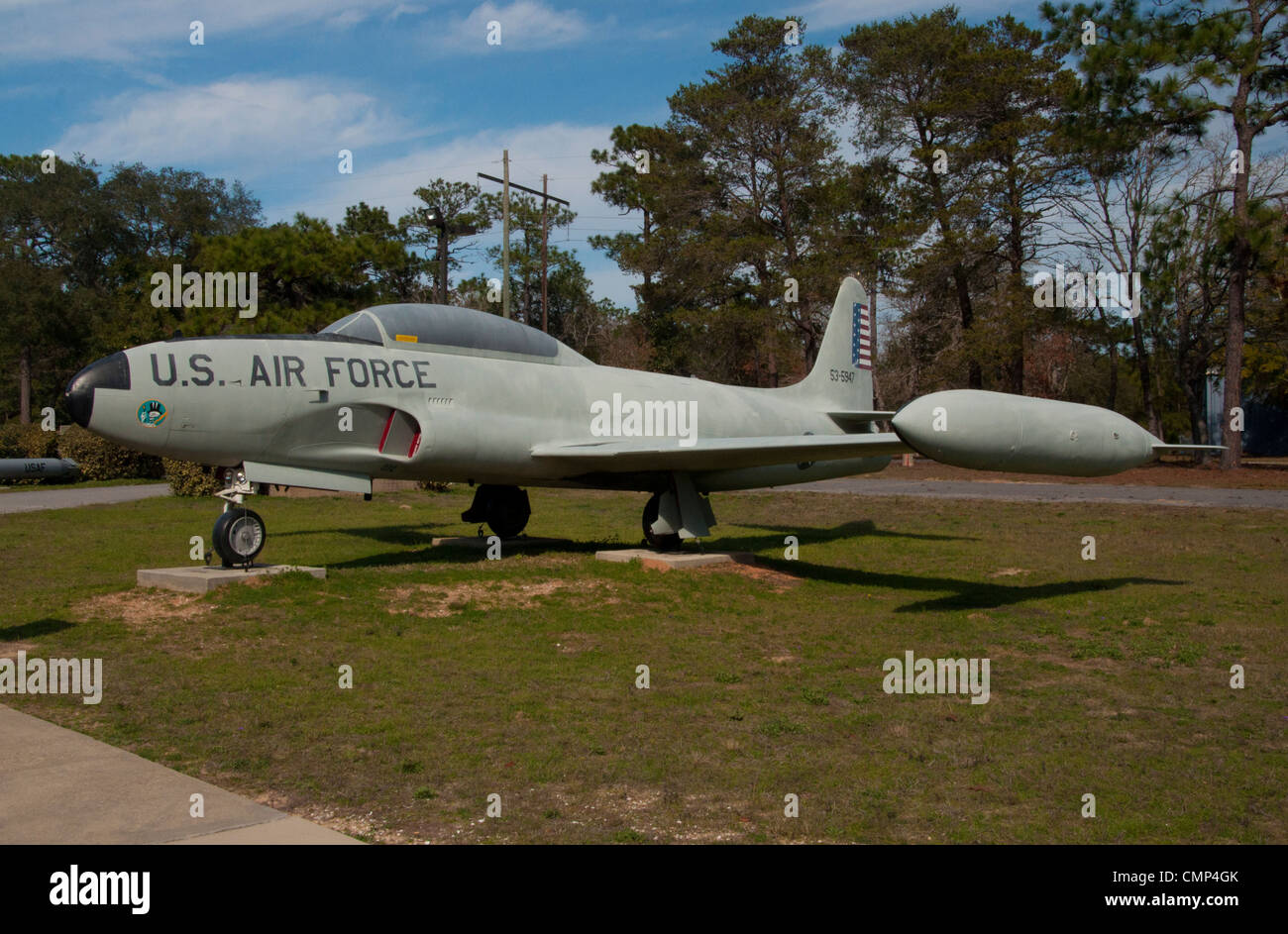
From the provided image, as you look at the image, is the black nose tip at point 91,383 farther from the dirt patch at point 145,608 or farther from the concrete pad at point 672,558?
the concrete pad at point 672,558

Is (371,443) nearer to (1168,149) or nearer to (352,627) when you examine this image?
(352,627)

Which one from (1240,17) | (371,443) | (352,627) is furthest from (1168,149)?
(352,627)

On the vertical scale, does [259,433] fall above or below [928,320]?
below

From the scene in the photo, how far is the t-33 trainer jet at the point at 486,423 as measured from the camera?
34.5 feet

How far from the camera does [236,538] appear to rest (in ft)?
38.7

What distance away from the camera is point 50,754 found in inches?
240

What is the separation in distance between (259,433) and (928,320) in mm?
37808

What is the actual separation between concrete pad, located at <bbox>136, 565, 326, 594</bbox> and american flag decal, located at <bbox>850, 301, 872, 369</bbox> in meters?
11.2

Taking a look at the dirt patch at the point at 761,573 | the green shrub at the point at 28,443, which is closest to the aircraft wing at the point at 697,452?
the dirt patch at the point at 761,573

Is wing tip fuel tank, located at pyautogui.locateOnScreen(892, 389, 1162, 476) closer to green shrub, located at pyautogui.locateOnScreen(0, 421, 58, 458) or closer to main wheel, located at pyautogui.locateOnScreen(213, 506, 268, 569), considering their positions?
main wheel, located at pyautogui.locateOnScreen(213, 506, 268, 569)

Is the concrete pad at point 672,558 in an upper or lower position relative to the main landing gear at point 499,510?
lower

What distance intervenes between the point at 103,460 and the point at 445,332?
26149 mm

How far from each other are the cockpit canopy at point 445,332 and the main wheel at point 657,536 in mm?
2550

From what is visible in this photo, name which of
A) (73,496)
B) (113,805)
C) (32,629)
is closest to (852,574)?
(32,629)
